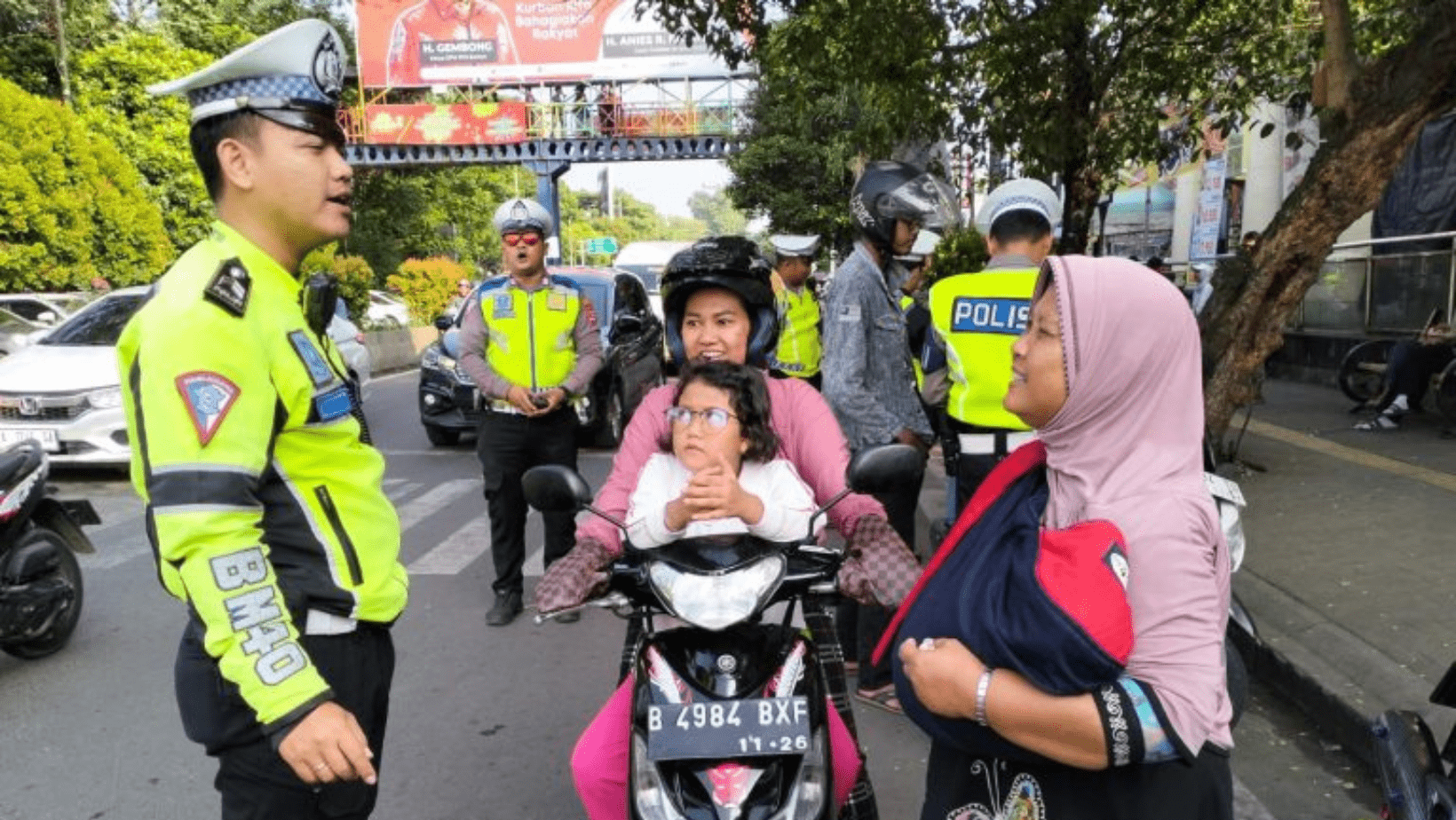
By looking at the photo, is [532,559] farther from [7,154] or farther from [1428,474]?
[7,154]

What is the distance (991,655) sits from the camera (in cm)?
143

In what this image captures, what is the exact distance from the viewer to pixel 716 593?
2.04 m

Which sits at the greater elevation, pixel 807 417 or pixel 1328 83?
pixel 1328 83

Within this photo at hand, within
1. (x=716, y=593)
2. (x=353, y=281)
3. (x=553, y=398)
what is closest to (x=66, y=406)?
(x=553, y=398)

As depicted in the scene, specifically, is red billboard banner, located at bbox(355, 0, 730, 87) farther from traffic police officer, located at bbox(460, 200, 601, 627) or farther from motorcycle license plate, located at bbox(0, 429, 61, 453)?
traffic police officer, located at bbox(460, 200, 601, 627)

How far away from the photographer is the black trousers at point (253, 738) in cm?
171

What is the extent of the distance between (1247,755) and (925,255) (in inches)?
119

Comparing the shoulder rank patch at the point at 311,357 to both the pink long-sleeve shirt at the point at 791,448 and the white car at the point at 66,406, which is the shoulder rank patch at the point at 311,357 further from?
the white car at the point at 66,406

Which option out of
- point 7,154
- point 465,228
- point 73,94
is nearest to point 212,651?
point 7,154

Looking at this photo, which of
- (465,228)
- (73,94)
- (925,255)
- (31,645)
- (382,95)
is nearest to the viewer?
(31,645)

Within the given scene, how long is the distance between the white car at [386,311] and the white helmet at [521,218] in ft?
58.2

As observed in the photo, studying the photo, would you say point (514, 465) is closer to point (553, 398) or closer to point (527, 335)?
point (553, 398)

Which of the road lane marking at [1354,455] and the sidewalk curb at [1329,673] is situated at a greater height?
the road lane marking at [1354,455]

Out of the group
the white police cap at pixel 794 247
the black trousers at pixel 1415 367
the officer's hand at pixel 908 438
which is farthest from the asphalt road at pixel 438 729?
the black trousers at pixel 1415 367
